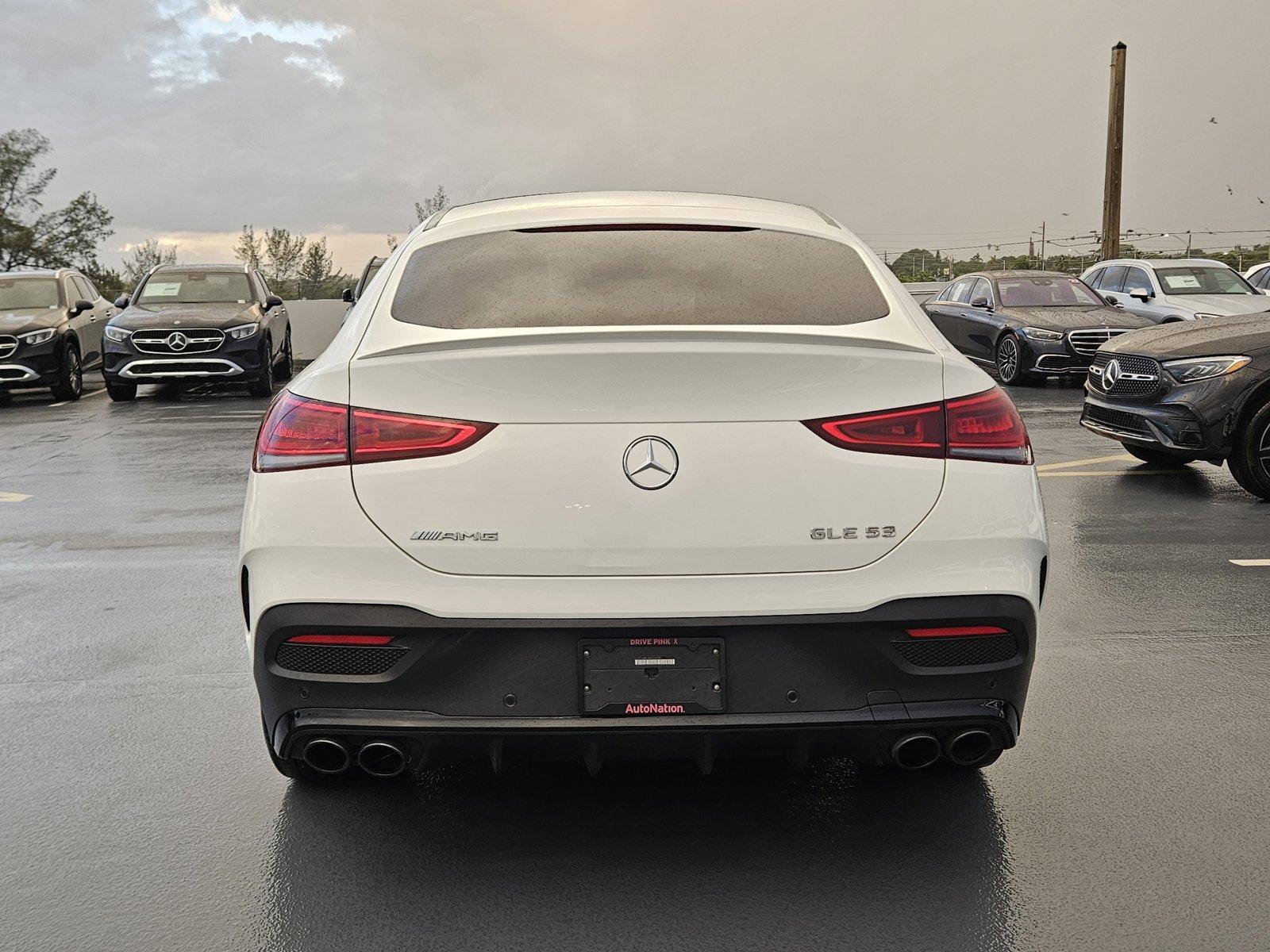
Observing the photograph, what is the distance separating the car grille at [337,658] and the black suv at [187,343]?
53.4 feet

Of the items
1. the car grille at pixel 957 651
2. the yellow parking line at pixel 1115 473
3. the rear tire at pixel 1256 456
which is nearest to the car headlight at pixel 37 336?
the yellow parking line at pixel 1115 473

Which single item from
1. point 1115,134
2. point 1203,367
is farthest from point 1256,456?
point 1115,134

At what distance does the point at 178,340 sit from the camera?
61.2 feet

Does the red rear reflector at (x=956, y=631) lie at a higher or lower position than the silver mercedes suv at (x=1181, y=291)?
higher

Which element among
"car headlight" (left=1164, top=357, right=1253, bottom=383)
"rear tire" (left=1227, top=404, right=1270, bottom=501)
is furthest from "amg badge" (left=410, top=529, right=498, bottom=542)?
"car headlight" (left=1164, top=357, right=1253, bottom=383)

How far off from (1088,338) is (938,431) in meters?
16.5

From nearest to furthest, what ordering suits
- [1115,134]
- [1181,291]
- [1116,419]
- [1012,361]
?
1. [1116,419]
2. [1012,361]
3. [1181,291]
4. [1115,134]

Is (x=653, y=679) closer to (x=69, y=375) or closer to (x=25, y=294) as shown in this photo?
(x=69, y=375)

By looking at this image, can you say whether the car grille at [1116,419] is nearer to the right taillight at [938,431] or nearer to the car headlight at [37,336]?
the right taillight at [938,431]

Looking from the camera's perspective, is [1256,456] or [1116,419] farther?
[1116,419]

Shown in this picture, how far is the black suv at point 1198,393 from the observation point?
926 centimetres

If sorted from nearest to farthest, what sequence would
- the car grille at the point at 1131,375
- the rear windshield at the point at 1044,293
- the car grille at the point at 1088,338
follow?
the car grille at the point at 1131,375 < the car grille at the point at 1088,338 < the rear windshield at the point at 1044,293

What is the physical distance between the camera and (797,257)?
3865 mm

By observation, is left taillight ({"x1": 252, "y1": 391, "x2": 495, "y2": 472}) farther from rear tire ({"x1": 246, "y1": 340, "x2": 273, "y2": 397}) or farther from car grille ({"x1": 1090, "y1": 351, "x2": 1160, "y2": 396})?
rear tire ({"x1": 246, "y1": 340, "x2": 273, "y2": 397})
